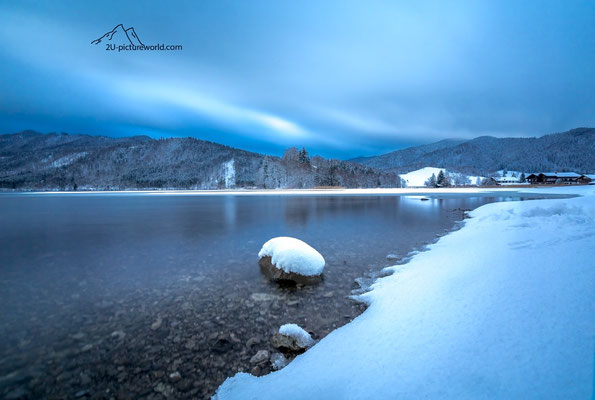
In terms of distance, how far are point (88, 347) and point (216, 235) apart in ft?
37.3

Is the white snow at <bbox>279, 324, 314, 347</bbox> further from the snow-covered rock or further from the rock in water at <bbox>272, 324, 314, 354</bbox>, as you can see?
the snow-covered rock

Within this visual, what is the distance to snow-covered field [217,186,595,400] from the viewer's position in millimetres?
2641

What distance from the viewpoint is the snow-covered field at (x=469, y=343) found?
104 inches

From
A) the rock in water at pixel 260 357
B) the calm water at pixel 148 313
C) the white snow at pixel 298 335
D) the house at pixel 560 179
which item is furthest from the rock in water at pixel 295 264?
the house at pixel 560 179

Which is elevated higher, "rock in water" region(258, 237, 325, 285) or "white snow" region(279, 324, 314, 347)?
"rock in water" region(258, 237, 325, 285)

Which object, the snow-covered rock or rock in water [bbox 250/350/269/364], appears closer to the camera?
the snow-covered rock

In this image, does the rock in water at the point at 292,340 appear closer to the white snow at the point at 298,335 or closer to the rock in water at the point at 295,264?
the white snow at the point at 298,335

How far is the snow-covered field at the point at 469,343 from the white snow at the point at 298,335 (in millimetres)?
323

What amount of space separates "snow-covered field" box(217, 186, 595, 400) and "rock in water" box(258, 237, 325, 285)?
8.74 ft

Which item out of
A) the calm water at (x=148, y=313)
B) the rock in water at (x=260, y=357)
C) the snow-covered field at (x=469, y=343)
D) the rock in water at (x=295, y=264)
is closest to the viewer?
the snow-covered field at (x=469, y=343)

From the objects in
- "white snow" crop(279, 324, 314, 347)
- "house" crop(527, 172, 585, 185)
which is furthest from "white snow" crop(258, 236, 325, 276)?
"house" crop(527, 172, 585, 185)

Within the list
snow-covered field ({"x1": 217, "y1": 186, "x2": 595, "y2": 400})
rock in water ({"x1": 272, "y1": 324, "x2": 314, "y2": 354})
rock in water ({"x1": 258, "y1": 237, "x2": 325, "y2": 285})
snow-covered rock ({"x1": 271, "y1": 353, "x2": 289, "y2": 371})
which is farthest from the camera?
rock in water ({"x1": 258, "y1": 237, "x2": 325, "y2": 285})

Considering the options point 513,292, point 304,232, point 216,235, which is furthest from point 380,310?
point 216,235

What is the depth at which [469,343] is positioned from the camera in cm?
338
